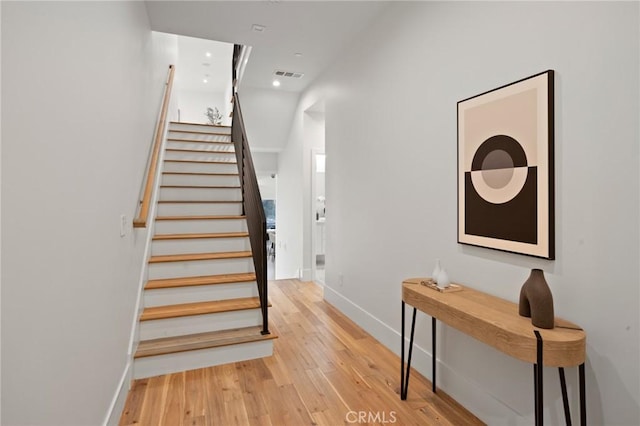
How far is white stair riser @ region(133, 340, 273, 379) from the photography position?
2.49m

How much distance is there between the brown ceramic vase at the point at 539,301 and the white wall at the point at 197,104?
8.77 meters

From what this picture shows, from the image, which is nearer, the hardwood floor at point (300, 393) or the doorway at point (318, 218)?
the hardwood floor at point (300, 393)

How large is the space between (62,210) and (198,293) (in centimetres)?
193

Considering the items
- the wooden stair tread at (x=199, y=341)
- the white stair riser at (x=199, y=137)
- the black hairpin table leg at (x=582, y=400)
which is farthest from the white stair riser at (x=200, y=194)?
the black hairpin table leg at (x=582, y=400)

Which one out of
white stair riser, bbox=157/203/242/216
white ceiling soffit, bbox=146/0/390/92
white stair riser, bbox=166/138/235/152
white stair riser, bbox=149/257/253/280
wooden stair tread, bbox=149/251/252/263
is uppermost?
white ceiling soffit, bbox=146/0/390/92

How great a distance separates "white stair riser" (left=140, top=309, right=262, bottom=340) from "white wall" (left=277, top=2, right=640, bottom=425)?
1.18m

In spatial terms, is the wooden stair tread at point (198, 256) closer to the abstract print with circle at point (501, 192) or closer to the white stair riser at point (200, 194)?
the white stair riser at point (200, 194)

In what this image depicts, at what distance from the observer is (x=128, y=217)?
2357mm

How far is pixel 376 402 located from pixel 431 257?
1.05 metres

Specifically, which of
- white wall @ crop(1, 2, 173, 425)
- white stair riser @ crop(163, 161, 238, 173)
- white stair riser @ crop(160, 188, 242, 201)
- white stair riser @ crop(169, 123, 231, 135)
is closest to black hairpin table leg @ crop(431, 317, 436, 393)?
white wall @ crop(1, 2, 173, 425)

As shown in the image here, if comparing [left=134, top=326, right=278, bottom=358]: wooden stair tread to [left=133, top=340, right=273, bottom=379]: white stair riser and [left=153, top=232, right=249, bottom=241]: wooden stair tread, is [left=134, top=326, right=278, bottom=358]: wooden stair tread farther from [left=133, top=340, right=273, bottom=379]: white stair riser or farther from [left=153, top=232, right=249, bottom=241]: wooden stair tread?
[left=153, top=232, right=249, bottom=241]: wooden stair tread

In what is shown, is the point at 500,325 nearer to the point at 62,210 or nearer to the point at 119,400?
the point at 62,210

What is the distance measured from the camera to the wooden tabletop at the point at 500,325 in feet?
4.38

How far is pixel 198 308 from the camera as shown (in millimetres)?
2873
